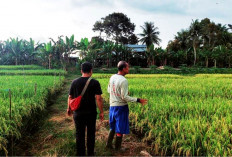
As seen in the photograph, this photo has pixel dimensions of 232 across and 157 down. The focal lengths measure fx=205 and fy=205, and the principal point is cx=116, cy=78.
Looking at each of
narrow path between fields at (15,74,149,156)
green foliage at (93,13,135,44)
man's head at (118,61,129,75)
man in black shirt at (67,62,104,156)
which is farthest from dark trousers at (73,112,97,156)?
green foliage at (93,13,135,44)

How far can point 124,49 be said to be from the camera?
24328mm

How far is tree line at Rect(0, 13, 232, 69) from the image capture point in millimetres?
21609

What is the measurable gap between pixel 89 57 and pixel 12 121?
63.8 ft

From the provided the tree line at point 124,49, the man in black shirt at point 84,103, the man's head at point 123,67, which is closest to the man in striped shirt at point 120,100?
the man's head at point 123,67

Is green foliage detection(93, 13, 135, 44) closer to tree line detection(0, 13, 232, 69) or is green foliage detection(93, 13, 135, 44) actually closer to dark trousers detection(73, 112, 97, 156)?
tree line detection(0, 13, 232, 69)

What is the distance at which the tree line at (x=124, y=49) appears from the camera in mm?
21609

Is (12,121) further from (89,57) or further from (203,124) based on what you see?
(89,57)

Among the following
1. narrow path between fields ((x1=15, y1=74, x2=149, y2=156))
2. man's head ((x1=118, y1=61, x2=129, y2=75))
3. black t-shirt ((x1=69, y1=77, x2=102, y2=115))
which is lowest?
narrow path between fields ((x1=15, y1=74, x2=149, y2=156))

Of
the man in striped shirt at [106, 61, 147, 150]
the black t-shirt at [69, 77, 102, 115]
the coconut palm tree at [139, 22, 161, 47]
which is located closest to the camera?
the black t-shirt at [69, 77, 102, 115]

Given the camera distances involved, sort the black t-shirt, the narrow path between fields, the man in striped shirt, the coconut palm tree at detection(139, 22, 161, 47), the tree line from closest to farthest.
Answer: the black t-shirt, the man in striped shirt, the narrow path between fields, the tree line, the coconut palm tree at detection(139, 22, 161, 47)

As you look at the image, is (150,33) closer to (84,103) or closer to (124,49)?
(124,49)

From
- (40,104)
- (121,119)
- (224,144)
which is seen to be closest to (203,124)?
(224,144)

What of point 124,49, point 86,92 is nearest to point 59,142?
point 86,92

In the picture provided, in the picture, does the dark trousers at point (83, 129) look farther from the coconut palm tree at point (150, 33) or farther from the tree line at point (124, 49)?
the coconut palm tree at point (150, 33)
